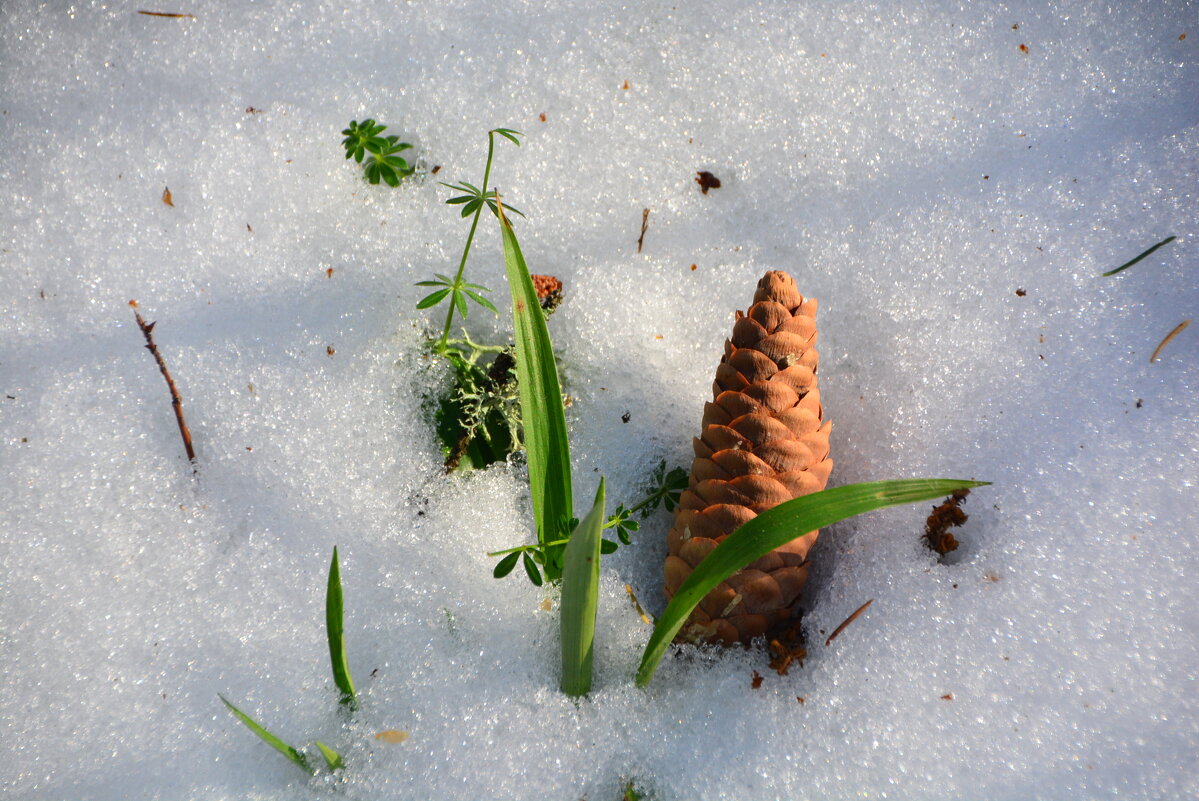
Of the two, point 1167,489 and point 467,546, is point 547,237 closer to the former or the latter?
point 467,546

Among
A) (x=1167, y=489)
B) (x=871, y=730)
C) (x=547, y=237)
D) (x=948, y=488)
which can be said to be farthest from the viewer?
(x=547, y=237)

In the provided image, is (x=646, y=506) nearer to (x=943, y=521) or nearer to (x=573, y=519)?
(x=573, y=519)

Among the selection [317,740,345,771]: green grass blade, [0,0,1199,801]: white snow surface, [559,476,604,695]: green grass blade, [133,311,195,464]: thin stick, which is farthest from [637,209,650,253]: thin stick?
[317,740,345,771]: green grass blade

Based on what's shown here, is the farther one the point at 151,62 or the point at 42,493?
the point at 151,62

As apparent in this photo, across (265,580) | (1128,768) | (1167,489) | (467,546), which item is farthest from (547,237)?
(1128,768)

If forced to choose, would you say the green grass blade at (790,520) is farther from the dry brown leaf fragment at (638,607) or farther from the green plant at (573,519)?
the dry brown leaf fragment at (638,607)

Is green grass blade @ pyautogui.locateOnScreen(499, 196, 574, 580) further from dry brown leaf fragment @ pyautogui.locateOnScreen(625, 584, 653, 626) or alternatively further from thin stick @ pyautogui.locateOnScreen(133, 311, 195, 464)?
thin stick @ pyautogui.locateOnScreen(133, 311, 195, 464)

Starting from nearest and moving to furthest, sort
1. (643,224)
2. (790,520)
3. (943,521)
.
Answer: (790,520) < (943,521) < (643,224)

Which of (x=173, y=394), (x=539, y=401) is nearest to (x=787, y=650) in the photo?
(x=539, y=401)
